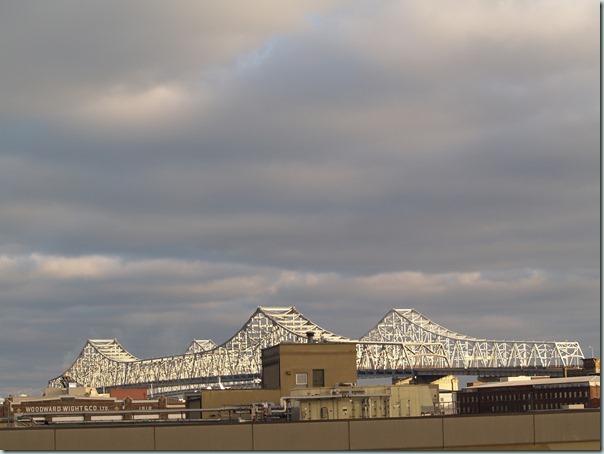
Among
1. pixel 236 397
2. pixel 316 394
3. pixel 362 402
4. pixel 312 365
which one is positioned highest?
pixel 312 365

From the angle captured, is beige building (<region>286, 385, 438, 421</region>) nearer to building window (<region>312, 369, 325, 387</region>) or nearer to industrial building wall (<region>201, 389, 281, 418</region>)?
industrial building wall (<region>201, 389, 281, 418</region>)

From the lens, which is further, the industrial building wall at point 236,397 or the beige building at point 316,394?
the industrial building wall at point 236,397

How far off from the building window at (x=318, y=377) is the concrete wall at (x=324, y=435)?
3721 cm

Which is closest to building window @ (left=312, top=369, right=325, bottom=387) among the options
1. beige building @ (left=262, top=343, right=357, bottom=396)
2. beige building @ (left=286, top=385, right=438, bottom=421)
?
beige building @ (left=262, top=343, right=357, bottom=396)

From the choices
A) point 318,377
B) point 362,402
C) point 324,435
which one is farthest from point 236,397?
point 324,435

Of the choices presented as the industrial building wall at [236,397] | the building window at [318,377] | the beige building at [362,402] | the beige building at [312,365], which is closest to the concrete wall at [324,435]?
the beige building at [362,402]

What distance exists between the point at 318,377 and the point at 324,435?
38.7 meters

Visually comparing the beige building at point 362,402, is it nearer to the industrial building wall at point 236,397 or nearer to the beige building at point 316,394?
the beige building at point 316,394

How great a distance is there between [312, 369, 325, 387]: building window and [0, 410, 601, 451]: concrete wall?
1465 inches

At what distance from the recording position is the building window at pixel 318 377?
7769cm

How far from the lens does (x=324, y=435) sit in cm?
3950

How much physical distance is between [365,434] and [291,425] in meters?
2.63

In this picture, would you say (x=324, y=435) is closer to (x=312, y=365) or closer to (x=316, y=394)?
(x=316, y=394)

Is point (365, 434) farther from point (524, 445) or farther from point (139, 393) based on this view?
point (139, 393)
